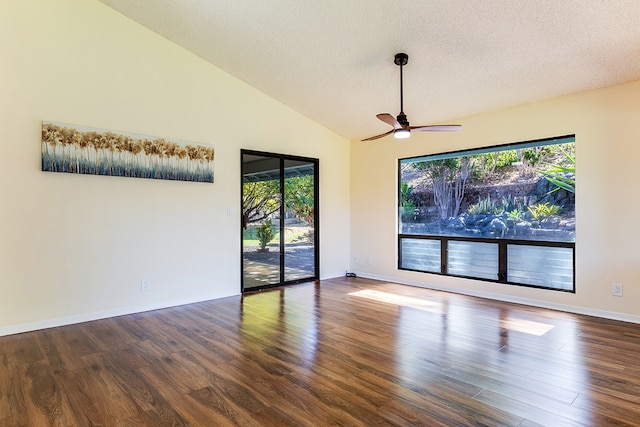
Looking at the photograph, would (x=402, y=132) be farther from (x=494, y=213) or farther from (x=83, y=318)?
(x=83, y=318)

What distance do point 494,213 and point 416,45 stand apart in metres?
2.60

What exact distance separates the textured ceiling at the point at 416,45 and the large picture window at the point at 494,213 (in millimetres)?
733

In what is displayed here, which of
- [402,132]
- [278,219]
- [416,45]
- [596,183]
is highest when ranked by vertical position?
[416,45]

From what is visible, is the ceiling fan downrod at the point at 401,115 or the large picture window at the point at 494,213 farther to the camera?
the large picture window at the point at 494,213

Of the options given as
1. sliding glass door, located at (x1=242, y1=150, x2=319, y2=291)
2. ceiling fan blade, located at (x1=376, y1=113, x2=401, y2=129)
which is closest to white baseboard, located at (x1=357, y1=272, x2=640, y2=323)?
sliding glass door, located at (x1=242, y1=150, x2=319, y2=291)

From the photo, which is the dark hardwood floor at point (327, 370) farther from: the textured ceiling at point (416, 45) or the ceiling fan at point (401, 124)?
the textured ceiling at point (416, 45)

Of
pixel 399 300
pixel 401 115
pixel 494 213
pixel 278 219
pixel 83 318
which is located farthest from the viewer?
pixel 278 219

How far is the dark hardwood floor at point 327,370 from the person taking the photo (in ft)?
7.02

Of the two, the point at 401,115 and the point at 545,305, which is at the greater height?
the point at 401,115

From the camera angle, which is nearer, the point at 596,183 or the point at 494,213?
the point at 596,183

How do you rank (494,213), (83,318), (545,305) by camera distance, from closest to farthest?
(83,318)
(545,305)
(494,213)

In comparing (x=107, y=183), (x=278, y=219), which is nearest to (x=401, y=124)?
(x=278, y=219)

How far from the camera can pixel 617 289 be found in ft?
13.3

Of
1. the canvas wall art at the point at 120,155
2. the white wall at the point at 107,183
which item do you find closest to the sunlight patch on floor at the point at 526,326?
the white wall at the point at 107,183
